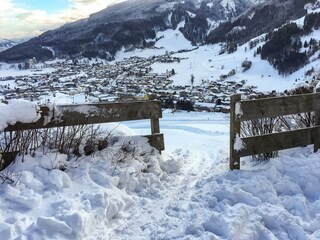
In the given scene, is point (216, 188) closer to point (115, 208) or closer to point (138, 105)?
point (115, 208)

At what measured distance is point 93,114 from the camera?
5.49m

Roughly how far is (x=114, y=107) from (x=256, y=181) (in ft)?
7.63

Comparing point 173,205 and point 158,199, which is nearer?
point 173,205

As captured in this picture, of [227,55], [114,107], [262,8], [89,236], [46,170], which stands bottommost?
[89,236]

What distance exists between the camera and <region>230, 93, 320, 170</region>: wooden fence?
5238 mm

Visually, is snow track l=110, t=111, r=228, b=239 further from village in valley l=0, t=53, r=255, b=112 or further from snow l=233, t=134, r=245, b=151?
village in valley l=0, t=53, r=255, b=112

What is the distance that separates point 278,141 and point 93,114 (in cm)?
275

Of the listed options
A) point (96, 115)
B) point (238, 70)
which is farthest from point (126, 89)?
point (238, 70)

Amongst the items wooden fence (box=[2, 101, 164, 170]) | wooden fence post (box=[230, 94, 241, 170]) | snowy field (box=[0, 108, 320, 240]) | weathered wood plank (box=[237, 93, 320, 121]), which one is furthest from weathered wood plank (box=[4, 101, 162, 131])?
weathered wood plank (box=[237, 93, 320, 121])

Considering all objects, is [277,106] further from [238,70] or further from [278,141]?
[238,70]

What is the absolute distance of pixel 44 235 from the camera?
3.38 metres

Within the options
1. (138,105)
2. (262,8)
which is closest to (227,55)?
(262,8)

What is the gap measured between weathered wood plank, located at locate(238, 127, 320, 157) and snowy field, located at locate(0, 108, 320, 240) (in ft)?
0.63

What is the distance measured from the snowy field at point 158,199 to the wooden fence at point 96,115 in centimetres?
44
